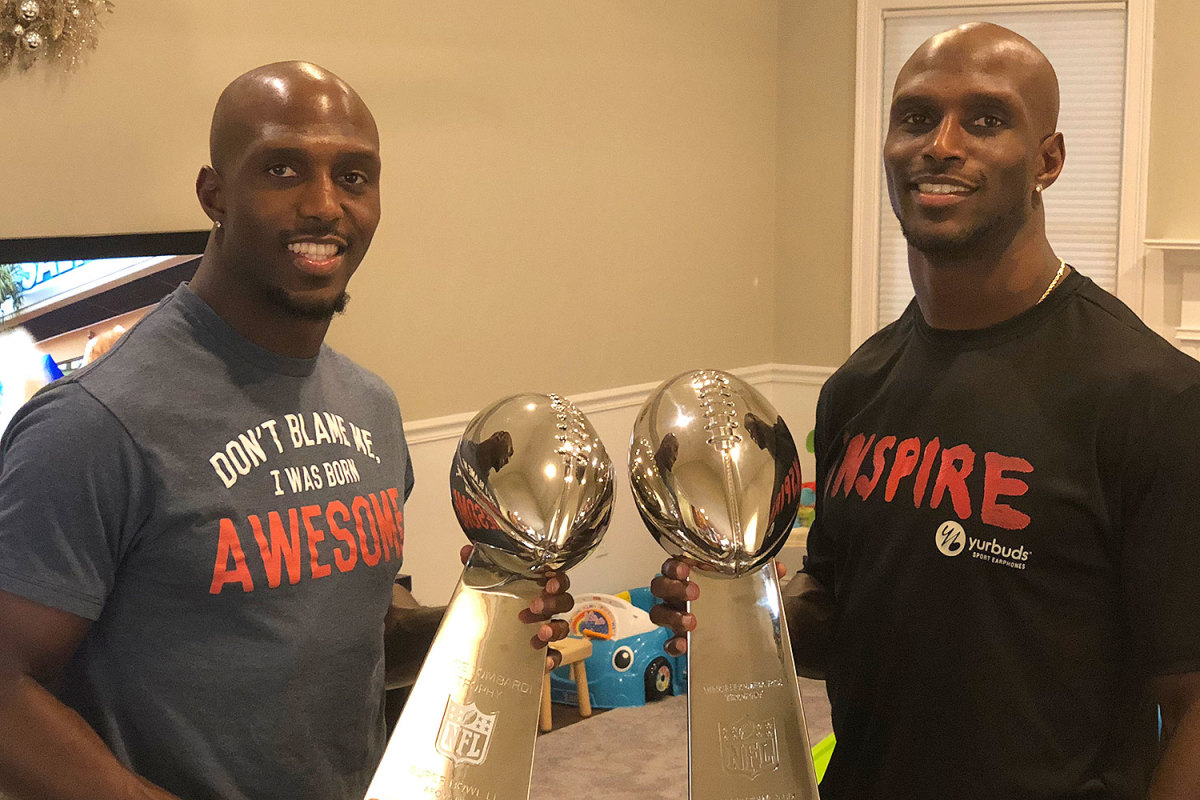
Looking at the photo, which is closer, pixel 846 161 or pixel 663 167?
pixel 663 167

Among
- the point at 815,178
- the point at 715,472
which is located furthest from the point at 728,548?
the point at 815,178

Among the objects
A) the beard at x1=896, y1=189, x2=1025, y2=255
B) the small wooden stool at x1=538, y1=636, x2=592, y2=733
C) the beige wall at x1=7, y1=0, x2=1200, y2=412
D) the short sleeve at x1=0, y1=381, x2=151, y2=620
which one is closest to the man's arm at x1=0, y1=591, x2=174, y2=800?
the short sleeve at x1=0, y1=381, x2=151, y2=620

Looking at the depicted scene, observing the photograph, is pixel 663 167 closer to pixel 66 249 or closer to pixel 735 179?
pixel 735 179

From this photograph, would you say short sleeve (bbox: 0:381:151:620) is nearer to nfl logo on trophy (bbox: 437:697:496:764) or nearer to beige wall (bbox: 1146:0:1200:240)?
nfl logo on trophy (bbox: 437:697:496:764)

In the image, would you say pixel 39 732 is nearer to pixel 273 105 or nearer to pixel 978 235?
pixel 273 105

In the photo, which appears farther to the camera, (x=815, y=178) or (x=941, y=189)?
(x=815, y=178)

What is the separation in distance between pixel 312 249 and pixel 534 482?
1.37 feet

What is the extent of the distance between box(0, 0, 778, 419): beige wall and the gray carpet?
3.60ft

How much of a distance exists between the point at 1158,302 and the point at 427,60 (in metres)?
2.68

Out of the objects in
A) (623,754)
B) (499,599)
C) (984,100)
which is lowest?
(623,754)

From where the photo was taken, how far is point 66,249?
9.52ft

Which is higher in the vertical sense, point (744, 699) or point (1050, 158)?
point (1050, 158)

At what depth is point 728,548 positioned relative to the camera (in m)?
1.39

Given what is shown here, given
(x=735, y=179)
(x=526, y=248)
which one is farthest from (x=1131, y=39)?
(x=526, y=248)
